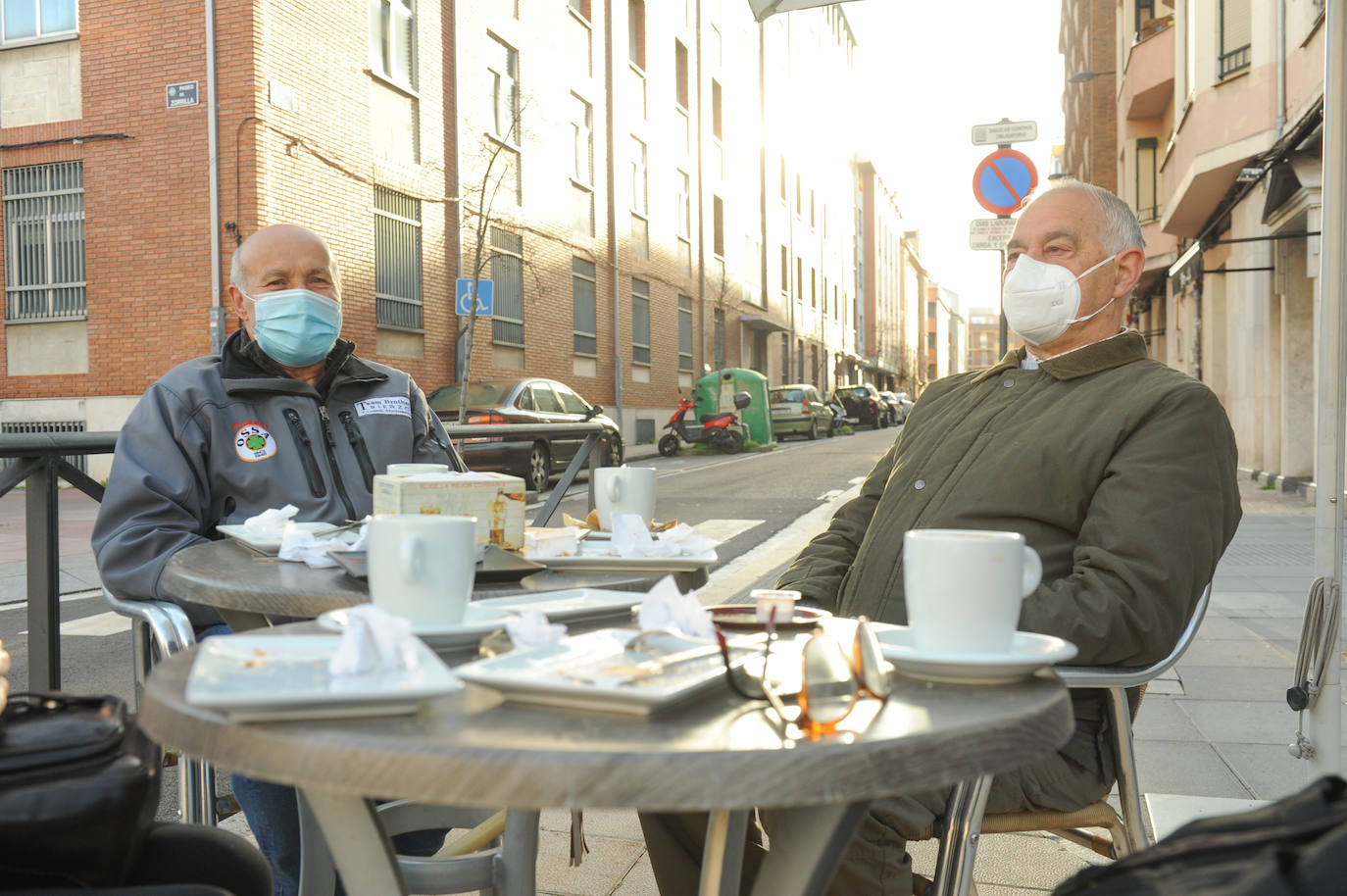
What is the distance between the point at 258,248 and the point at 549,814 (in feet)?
5.80

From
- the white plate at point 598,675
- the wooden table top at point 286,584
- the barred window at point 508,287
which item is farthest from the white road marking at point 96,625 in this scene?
the barred window at point 508,287

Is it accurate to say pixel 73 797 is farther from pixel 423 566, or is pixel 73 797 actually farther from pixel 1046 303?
pixel 1046 303

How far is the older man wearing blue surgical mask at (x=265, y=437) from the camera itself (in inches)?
94.8

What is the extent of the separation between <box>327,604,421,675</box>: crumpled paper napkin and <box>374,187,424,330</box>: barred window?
15.4 metres

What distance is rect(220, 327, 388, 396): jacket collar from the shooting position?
274 cm

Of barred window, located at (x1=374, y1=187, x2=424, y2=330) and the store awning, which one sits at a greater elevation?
the store awning

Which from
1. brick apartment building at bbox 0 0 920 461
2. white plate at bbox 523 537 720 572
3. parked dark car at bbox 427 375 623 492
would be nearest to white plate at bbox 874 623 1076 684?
white plate at bbox 523 537 720 572

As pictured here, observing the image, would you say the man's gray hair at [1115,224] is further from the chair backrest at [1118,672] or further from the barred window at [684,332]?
the barred window at [684,332]

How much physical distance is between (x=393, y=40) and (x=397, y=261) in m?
3.14

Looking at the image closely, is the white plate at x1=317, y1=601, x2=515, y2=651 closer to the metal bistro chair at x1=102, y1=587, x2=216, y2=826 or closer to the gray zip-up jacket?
the metal bistro chair at x1=102, y1=587, x2=216, y2=826

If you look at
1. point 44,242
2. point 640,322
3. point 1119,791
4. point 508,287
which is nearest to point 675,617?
point 1119,791

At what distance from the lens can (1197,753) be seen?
364 cm

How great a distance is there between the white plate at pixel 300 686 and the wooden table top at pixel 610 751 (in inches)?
0.5

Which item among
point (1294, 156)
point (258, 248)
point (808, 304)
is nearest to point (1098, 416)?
point (258, 248)
